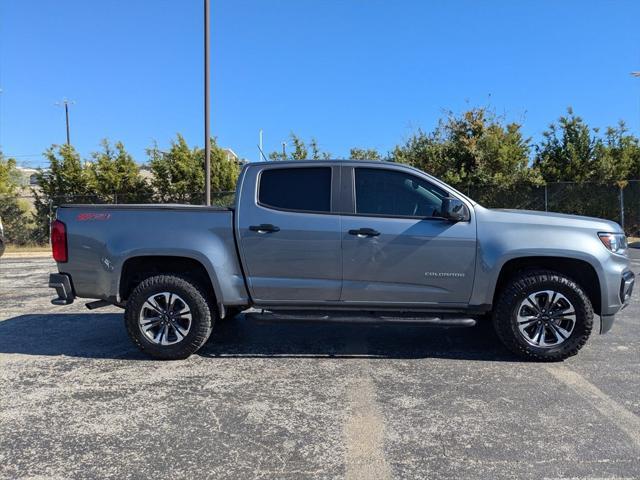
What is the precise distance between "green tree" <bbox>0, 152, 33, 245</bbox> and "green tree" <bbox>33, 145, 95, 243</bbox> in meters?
0.41

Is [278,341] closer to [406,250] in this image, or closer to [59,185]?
[406,250]

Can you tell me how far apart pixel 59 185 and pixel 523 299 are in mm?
21685

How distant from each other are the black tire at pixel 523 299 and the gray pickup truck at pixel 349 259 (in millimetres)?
11

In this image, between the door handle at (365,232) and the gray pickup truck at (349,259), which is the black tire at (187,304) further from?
the door handle at (365,232)

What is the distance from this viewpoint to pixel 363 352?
5.38m

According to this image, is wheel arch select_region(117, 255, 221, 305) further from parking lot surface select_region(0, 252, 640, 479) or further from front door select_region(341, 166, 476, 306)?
front door select_region(341, 166, 476, 306)

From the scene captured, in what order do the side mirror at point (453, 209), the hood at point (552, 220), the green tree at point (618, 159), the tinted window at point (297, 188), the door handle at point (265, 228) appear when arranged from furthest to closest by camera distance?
the green tree at point (618, 159) → the tinted window at point (297, 188) → the door handle at point (265, 228) → the hood at point (552, 220) → the side mirror at point (453, 209)

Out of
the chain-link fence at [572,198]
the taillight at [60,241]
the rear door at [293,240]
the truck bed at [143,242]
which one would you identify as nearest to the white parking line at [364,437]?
the rear door at [293,240]

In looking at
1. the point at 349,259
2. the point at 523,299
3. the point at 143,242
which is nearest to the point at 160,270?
the point at 143,242

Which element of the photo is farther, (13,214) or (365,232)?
(13,214)

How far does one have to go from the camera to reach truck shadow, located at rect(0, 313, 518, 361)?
5324 millimetres

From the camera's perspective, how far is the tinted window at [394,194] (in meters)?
5.01

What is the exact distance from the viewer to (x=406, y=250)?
4.89 metres

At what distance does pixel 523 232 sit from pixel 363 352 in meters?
1.97
